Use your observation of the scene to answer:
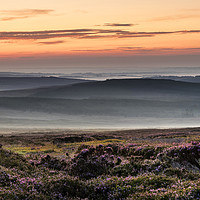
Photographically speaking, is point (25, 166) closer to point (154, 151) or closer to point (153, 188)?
point (153, 188)

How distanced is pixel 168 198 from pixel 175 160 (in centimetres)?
630

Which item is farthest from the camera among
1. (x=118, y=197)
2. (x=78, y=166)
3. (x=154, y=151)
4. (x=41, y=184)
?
(x=154, y=151)

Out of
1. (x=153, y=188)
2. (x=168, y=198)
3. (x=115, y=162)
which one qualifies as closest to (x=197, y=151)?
(x=115, y=162)

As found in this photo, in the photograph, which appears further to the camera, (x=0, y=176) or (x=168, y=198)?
(x=0, y=176)

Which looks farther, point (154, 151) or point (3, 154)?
point (154, 151)

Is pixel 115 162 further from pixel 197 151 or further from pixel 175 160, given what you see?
pixel 197 151

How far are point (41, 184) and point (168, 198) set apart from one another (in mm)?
5441

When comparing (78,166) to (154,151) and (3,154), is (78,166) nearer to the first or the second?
(3,154)

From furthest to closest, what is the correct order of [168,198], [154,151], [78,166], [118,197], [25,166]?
[154,151]
[78,166]
[25,166]
[118,197]
[168,198]

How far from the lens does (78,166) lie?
17.4m

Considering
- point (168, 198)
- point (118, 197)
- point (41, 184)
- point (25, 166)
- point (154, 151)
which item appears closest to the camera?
point (168, 198)

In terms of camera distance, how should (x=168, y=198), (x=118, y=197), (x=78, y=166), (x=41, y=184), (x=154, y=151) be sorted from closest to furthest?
1. (x=168, y=198)
2. (x=118, y=197)
3. (x=41, y=184)
4. (x=78, y=166)
5. (x=154, y=151)

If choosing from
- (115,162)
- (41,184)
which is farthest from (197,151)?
(41,184)

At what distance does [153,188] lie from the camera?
12602 millimetres
